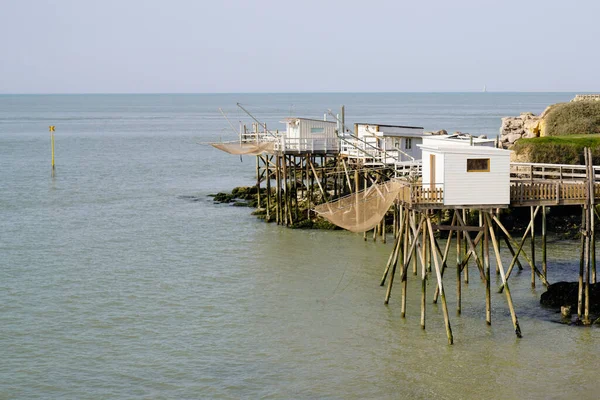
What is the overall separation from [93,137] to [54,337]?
103 m

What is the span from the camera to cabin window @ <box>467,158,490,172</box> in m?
27.4

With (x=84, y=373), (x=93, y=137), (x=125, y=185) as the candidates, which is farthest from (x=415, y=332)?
(x=93, y=137)

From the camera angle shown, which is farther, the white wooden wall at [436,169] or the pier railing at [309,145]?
the pier railing at [309,145]

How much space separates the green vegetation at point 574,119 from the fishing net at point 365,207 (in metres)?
25.9

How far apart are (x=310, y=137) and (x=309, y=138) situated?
0.88 metres

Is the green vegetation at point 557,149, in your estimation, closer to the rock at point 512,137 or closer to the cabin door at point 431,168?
the rock at point 512,137

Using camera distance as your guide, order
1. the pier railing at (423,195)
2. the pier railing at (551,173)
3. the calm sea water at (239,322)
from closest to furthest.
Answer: the calm sea water at (239,322), the pier railing at (423,195), the pier railing at (551,173)

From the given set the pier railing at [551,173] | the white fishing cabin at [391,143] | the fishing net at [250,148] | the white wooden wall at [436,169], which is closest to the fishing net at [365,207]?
the white wooden wall at [436,169]

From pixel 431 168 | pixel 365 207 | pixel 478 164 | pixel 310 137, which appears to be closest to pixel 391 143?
pixel 310 137

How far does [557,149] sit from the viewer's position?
46281 millimetres

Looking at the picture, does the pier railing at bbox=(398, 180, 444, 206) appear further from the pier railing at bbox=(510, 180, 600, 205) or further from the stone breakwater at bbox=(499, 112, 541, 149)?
the stone breakwater at bbox=(499, 112, 541, 149)

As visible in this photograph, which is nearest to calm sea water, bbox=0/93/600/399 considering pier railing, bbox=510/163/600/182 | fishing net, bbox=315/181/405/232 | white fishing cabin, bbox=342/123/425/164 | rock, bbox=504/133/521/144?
fishing net, bbox=315/181/405/232

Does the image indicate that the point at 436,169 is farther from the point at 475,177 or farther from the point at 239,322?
the point at 239,322

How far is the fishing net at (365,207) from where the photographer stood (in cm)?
2963
